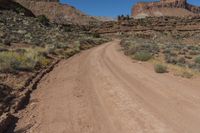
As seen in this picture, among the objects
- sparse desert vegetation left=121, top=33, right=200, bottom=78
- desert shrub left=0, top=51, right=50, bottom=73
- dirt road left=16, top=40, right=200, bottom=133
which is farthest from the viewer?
sparse desert vegetation left=121, top=33, right=200, bottom=78

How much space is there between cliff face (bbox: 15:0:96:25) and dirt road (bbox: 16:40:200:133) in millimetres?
103736

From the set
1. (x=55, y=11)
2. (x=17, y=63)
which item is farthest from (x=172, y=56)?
(x=55, y=11)

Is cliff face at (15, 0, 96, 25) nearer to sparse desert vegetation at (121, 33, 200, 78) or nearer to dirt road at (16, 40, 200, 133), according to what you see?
sparse desert vegetation at (121, 33, 200, 78)

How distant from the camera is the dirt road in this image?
6867 millimetres

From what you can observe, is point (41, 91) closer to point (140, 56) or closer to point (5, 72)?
point (5, 72)

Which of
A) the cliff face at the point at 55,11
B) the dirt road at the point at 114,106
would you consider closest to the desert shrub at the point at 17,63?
the dirt road at the point at 114,106

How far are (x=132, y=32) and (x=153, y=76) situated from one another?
262ft

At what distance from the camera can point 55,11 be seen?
122938 millimetres

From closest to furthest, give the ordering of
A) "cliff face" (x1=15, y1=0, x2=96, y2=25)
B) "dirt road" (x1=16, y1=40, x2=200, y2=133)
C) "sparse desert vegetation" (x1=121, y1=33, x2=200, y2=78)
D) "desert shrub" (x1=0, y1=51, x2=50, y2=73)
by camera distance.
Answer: "dirt road" (x1=16, y1=40, x2=200, y2=133), "desert shrub" (x1=0, y1=51, x2=50, y2=73), "sparse desert vegetation" (x1=121, y1=33, x2=200, y2=78), "cliff face" (x1=15, y1=0, x2=96, y2=25)

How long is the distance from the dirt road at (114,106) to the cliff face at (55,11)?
10374 cm

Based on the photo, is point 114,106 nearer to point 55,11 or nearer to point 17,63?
point 17,63

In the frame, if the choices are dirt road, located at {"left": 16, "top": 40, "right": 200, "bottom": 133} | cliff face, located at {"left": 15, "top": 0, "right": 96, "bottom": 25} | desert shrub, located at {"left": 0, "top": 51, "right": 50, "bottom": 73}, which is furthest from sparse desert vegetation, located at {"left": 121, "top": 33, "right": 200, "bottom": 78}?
cliff face, located at {"left": 15, "top": 0, "right": 96, "bottom": 25}

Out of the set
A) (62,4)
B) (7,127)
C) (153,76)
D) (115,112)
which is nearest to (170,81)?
(153,76)

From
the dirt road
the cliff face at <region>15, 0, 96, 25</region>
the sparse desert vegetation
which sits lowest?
the sparse desert vegetation
